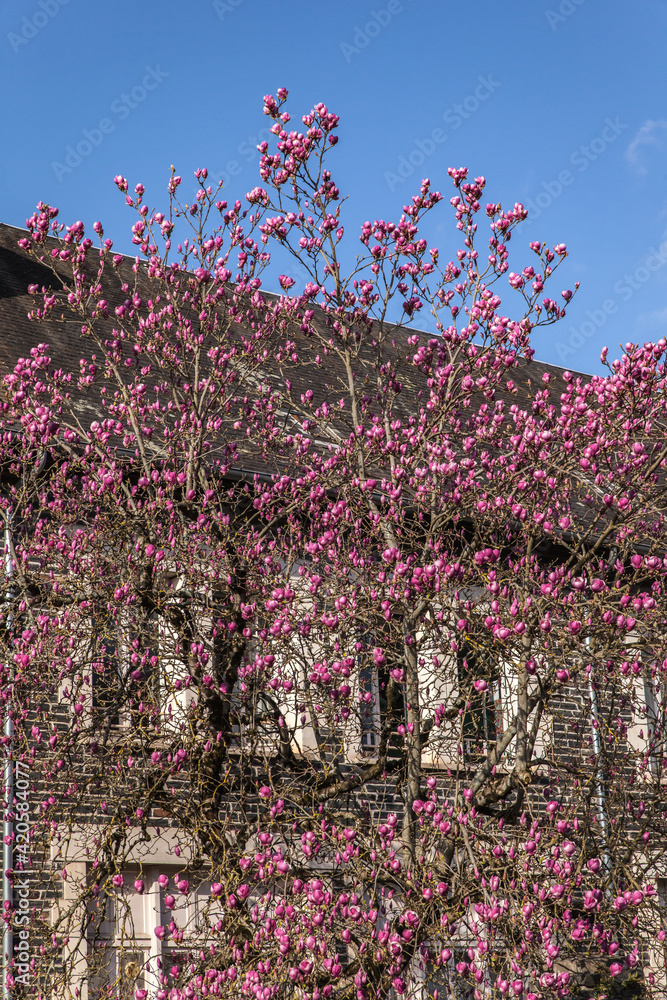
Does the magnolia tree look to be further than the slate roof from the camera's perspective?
No

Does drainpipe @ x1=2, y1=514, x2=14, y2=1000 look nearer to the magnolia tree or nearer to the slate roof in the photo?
the magnolia tree

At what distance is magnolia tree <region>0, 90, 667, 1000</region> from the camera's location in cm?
689

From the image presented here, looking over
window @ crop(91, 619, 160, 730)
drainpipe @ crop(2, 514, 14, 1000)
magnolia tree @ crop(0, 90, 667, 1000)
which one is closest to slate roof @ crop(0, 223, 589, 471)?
magnolia tree @ crop(0, 90, 667, 1000)

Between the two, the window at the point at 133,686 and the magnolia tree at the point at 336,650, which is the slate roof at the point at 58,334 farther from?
the window at the point at 133,686

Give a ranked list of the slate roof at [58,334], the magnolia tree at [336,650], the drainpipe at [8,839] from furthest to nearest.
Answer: the slate roof at [58,334] → the drainpipe at [8,839] → the magnolia tree at [336,650]

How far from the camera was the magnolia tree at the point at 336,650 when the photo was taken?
22.6ft

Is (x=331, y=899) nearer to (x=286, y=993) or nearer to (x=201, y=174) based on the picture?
(x=286, y=993)

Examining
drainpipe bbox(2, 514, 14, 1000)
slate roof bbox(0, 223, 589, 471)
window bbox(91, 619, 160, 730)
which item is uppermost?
slate roof bbox(0, 223, 589, 471)

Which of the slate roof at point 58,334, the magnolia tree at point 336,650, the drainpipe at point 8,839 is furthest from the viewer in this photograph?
the slate roof at point 58,334

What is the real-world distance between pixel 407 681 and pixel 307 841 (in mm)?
1337

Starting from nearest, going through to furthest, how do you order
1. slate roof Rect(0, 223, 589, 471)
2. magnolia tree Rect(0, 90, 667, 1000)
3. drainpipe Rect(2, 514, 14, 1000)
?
magnolia tree Rect(0, 90, 667, 1000) < drainpipe Rect(2, 514, 14, 1000) < slate roof Rect(0, 223, 589, 471)

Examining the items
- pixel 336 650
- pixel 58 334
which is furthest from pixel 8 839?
pixel 58 334

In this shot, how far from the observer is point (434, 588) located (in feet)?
25.5

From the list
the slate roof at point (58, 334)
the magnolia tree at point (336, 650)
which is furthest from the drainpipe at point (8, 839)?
the slate roof at point (58, 334)
